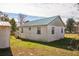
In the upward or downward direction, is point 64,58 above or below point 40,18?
below

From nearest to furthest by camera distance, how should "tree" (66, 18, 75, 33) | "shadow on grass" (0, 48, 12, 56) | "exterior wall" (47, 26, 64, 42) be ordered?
"shadow on grass" (0, 48, 12, 56) < "tree" (66, 18, 75, 33) < "exterior wall" (47, 26, 64, 42)

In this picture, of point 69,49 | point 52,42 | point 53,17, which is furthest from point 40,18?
point 69,49

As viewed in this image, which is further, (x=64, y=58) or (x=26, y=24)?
(x=26, y=24)

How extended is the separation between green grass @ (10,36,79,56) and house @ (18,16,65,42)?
0.14 meters

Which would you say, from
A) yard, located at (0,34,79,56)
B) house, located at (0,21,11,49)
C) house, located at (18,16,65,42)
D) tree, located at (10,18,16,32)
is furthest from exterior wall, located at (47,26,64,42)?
house, located at (0,21,11,49)

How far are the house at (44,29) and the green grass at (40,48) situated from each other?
144 mm

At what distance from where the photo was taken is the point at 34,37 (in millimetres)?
6086

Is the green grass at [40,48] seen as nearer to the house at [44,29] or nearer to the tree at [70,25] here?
the house at [44,29]

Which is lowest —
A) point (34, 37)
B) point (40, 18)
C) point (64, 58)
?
point (64, 58)

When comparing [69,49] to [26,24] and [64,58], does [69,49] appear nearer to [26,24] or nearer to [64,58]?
[64,58]

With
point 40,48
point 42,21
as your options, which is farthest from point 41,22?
point 40,48

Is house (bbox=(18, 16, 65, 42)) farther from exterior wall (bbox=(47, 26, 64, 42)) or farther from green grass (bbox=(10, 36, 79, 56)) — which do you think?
green grass (bbox=(10, 36, 79, 56))

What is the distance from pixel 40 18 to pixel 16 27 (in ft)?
2.24

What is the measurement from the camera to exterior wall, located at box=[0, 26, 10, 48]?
589cm
